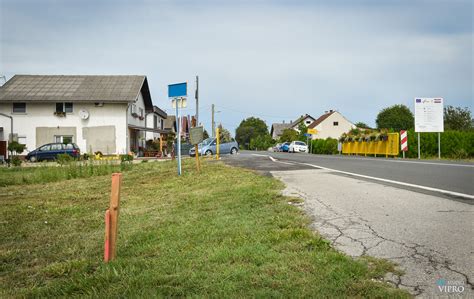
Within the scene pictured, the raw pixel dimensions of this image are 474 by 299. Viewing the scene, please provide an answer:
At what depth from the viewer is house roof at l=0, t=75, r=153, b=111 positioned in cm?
3653

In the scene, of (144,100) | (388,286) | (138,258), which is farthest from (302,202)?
(144,100)

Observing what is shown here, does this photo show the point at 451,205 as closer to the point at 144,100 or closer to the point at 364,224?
the point at 364,224

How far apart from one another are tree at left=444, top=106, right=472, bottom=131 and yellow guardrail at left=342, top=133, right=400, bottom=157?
24854 mm

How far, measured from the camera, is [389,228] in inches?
195

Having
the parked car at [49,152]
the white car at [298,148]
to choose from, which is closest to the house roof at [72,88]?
the parked car at [49,152]

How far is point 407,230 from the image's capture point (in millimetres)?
4789

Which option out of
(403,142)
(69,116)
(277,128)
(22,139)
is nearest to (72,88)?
(69,116)

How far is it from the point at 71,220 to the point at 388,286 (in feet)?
19.3

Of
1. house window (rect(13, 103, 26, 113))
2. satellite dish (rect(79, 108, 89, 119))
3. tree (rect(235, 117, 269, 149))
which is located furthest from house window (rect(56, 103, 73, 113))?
tree (rect(235, 117, 269, 149))

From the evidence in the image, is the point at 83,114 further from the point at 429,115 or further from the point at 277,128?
the point at 277,128

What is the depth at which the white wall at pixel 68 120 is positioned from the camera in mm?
36594

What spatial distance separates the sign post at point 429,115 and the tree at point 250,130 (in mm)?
106225

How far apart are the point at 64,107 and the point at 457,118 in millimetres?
50894

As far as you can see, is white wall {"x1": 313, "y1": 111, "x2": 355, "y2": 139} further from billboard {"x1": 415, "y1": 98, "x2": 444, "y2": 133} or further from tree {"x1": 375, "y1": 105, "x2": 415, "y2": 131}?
billboard {"x1": 415, "y1": 98, "x2": 444, "y2": 133}
